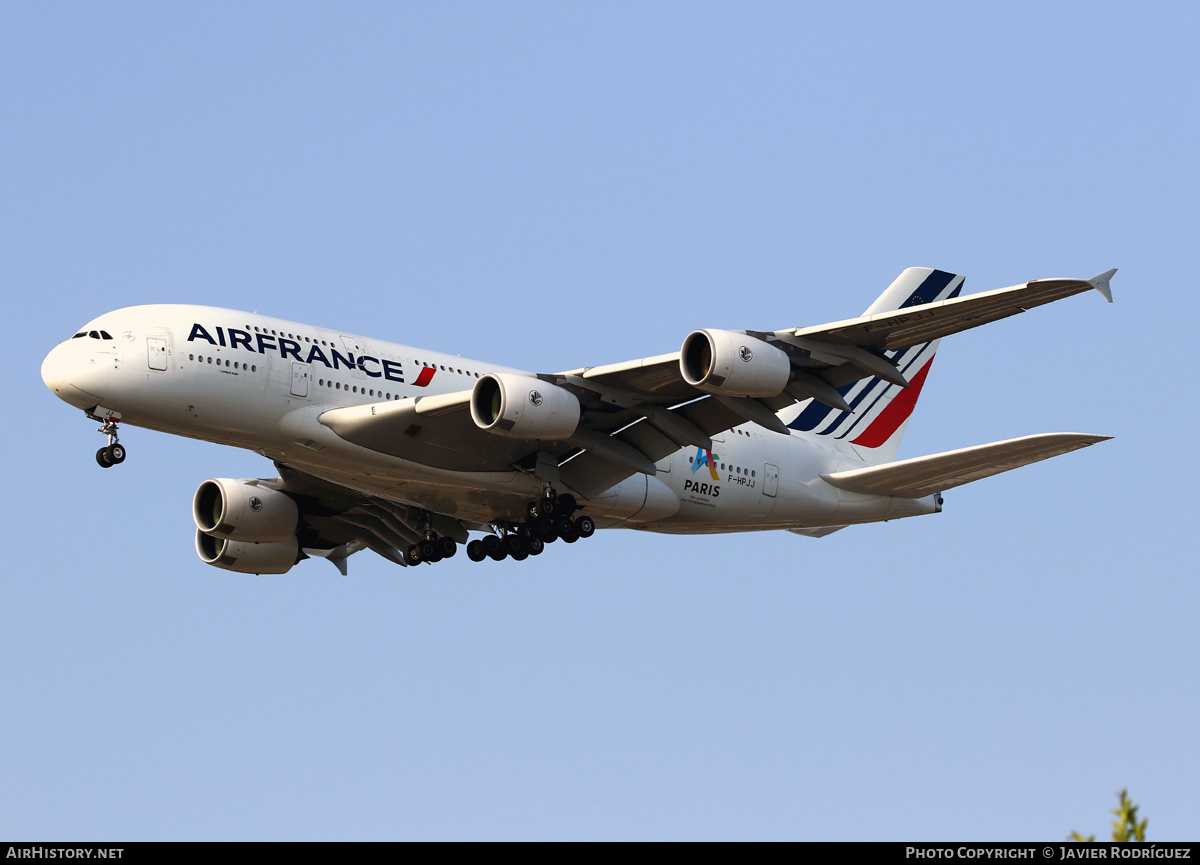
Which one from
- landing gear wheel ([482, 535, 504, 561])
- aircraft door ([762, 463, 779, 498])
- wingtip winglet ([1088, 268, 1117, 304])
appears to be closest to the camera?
wingtip winglet ([1088, 268, 1117, 304])

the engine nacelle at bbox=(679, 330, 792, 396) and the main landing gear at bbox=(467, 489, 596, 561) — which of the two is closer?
the engine nacelle at bbox=(679, 330, 792, 396)

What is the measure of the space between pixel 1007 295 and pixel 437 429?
11.8 m

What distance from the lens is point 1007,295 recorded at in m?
25.6

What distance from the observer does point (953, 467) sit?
32094 mm

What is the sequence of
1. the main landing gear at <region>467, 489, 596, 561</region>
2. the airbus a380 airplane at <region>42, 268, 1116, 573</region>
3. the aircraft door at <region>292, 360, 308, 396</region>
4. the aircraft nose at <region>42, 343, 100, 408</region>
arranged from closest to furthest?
1. the airbus a380 airplane at <region>42, 268, 1116, 573</region>
2. the aircraft nose at <region>42, 343, 100, 408</region>
3. the aircraft door at <region>292, 360, 308, 396</region>
4. the main landing gear at <region>467, 489, 596, 561</region>

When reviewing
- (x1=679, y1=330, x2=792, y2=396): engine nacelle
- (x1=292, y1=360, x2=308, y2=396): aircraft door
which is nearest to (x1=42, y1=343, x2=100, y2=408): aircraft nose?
(x1=292, y1=360, x2=308, y2=396): aircraft door

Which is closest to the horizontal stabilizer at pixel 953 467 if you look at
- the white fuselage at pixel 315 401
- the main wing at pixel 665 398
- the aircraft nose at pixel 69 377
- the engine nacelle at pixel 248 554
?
the white fuselage at pixel 315 401

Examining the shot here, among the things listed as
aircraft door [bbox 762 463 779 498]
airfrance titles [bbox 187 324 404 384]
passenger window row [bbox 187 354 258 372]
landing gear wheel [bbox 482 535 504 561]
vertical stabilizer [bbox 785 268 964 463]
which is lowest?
landing gear wheel [bbox 482 535 504 561]

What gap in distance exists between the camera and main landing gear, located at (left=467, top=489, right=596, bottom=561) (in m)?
32.2

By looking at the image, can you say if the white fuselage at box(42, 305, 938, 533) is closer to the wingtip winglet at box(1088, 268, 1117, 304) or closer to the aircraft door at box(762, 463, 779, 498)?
the aircraft door at box(762, 463, 779, 498)

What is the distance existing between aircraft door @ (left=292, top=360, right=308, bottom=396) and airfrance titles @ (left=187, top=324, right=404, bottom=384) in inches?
6.3

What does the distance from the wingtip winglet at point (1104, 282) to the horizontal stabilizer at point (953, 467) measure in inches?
175

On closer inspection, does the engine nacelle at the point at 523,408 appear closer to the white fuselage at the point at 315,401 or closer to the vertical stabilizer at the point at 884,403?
the white fuselage at the point at 315,401
